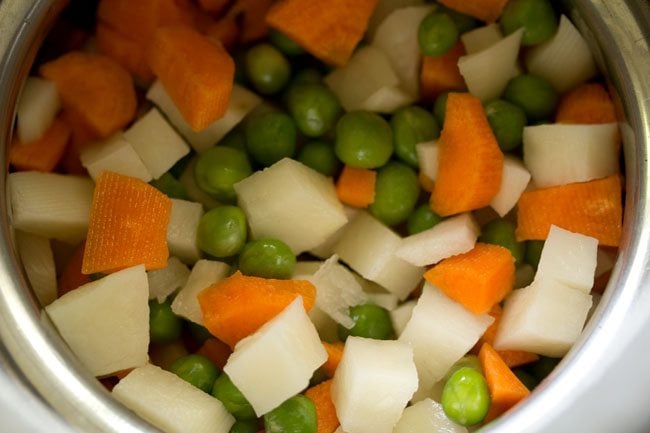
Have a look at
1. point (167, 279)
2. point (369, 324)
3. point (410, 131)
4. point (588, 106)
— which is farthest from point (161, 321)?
point (588, 106)

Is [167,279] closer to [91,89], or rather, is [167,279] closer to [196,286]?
[196,286]

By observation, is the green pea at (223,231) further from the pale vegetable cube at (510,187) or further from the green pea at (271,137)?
the pale vegetable cube at (510,187)

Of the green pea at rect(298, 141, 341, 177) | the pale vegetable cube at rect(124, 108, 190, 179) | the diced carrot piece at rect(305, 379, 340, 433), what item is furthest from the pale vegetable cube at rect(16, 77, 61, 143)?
the diced carrot piece at rect(305, 379, 340, 433)

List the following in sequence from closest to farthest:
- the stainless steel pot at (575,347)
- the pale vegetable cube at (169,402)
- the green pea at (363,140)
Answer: the stainless steel pot at (575,347)
the pale vegetable cube at (169,402)
the green pea at (363,140)

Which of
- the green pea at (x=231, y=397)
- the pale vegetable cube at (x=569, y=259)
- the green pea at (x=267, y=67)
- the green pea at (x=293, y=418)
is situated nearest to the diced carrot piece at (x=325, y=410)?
the green pea at (x=293, y=418)

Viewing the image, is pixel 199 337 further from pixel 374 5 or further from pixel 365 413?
pixel 374 5

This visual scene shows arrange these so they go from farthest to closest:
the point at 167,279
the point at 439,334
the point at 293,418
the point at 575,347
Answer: the point at 167,279
the point at 439,334
the point at 293,418
the point at 575,347
